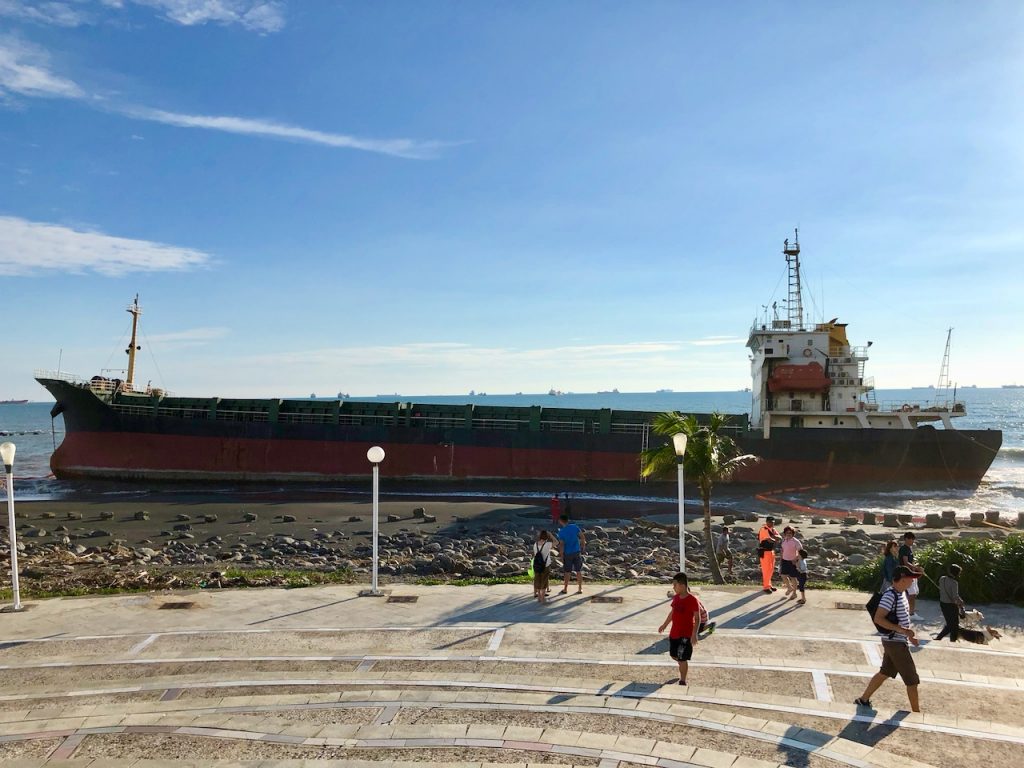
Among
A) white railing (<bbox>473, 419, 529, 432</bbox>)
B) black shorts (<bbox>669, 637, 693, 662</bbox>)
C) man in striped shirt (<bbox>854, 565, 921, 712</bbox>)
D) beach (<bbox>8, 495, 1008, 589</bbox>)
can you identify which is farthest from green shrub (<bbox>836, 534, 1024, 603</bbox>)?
white railing (<bbox>473, 419, 529, 432</bbox>)

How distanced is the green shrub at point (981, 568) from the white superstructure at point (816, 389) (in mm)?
23554

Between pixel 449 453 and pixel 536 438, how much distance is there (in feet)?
16.3

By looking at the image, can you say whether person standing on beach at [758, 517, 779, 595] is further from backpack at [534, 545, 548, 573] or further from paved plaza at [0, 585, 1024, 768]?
backpack at [534, 545, 548, 573]

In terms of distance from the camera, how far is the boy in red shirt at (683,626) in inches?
295

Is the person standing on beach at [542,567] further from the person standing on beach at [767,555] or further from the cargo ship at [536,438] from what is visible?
the cargo ship at [536,438]

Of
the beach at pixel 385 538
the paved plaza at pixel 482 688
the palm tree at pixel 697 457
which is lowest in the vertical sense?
the beach at pixel 385 538

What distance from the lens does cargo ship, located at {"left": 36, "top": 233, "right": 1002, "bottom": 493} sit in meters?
34.3

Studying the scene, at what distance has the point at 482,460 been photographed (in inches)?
1474

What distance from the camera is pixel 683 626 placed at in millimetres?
7512

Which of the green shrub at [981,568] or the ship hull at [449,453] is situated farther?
the ship hull at [449,453]

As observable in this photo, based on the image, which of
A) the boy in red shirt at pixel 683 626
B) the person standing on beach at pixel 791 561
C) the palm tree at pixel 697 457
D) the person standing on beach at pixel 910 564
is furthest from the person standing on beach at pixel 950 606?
the palm tree at pixel 697 457

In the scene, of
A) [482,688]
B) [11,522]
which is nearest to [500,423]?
[11,522]

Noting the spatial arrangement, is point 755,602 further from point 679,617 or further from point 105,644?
point 105,644

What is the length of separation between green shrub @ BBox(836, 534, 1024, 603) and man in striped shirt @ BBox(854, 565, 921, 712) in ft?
17.8
